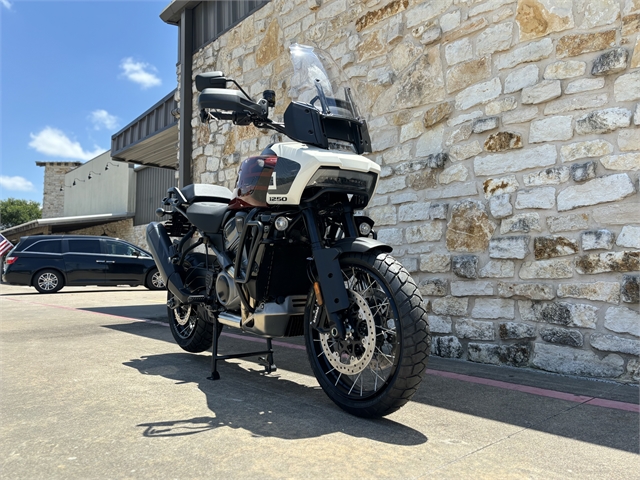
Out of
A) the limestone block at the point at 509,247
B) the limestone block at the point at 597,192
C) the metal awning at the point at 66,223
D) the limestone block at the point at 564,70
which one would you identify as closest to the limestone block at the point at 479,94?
the limestone block at the point at 564,70

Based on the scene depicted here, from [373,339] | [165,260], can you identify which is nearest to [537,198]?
[373,339]

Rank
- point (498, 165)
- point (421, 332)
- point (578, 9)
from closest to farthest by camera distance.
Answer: point (421, 332) < point (578, 9) < point (498, 165)

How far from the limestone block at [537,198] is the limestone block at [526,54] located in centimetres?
107

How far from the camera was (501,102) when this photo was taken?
15.2 feet

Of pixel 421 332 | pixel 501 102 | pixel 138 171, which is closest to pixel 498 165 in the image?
pixel 501 102

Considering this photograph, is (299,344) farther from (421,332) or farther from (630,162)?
(630,162)

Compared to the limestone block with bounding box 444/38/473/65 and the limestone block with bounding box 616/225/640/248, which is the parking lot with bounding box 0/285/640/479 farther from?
the limestone block with bounding box 444/38/473/65

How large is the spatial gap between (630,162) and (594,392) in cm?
160

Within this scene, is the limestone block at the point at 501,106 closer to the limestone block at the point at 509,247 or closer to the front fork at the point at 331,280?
the limestone block at the point at 509,247

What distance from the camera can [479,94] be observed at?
189 inches

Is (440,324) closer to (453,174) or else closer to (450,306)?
(450,306)

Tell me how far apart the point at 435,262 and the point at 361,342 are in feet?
7.53

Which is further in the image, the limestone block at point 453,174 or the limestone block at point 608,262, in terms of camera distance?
the limestone block at point 453,174

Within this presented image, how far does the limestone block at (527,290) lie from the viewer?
4180 mm
